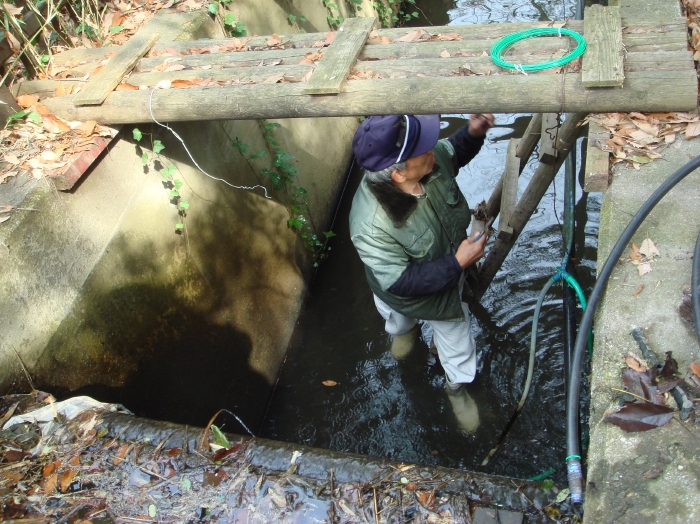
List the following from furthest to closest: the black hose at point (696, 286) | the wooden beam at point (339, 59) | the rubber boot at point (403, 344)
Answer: the rubber boot at point (403, 344) → the wooden beam at point (339, 59) → the black hose at point (696, 286)

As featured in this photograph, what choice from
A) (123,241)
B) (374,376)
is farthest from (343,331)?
(123,241)

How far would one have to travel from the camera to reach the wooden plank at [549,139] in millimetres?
3512

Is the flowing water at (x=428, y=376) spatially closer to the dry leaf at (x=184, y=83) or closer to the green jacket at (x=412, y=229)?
the green jacket at (x=412, y=229)

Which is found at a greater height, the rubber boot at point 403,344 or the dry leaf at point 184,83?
the dry leaf at point 184,83

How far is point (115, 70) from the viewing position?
3.61 m

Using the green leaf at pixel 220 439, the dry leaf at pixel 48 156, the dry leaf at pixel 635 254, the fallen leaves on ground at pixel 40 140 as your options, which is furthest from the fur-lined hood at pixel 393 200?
the dry leaf at pixel 48 156

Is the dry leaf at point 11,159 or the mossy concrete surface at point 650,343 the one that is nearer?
the mossy concrete surface at point 650,343

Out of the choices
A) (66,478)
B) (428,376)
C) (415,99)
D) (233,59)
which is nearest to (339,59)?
(415,99)

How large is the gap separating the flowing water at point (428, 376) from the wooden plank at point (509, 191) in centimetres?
111

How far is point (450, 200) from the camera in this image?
3438mm

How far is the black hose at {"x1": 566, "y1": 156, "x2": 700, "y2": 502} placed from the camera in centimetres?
214

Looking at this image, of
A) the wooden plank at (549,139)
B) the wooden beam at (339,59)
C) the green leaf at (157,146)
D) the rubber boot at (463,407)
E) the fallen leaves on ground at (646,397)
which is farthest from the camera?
the rubber boot at (463,407)

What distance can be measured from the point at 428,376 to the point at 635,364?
2490 millimetres

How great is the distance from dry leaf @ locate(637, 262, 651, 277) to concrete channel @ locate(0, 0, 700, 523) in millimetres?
28
